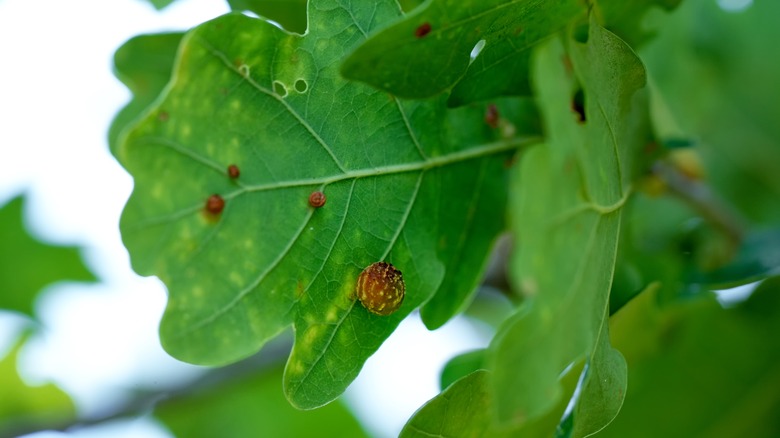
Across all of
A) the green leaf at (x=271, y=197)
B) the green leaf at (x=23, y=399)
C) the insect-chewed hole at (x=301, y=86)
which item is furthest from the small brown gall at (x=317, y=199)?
the green leaf at (x=23, y=399)

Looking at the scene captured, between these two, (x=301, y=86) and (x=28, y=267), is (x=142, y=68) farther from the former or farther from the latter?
(x=28, y=267)

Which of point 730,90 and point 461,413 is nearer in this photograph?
point 461,413

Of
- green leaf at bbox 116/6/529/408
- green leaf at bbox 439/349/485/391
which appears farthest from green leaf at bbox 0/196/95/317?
green leaf at bbox 116/6/529/408

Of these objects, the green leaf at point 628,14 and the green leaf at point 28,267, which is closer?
the green leaf at point 628,14

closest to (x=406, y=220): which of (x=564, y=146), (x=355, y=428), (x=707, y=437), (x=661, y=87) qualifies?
(x=564, y=146)

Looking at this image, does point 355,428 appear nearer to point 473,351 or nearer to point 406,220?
point 473,351

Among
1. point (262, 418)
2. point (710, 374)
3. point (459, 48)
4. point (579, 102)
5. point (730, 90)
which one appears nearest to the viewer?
point (459, 48)

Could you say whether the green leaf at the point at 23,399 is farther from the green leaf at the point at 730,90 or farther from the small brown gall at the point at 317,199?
the green leaf at the point at 730,90

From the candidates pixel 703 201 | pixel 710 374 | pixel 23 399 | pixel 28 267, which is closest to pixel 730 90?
pixel 703 201
